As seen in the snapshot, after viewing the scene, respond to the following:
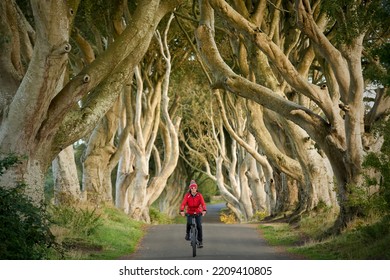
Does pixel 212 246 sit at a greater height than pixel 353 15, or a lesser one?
lesser

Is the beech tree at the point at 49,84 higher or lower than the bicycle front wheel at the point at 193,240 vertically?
higher

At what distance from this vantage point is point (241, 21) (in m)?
19.9

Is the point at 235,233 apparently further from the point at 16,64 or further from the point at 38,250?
the point at 38,250

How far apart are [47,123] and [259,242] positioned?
7.35m

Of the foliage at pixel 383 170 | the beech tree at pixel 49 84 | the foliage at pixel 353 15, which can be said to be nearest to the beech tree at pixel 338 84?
the foliage at pixel 353 15

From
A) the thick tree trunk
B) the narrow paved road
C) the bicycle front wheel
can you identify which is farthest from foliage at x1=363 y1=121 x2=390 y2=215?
the thick tree trunk

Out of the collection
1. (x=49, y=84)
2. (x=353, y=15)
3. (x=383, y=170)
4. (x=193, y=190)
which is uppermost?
Result: (x=353, y=15)

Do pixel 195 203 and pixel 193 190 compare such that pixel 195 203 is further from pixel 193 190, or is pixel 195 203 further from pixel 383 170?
pixel 383 170

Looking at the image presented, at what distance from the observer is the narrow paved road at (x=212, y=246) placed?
52.5ft

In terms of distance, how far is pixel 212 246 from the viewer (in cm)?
1822

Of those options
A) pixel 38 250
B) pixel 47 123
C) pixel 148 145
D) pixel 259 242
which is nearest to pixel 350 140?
pixel 259 242

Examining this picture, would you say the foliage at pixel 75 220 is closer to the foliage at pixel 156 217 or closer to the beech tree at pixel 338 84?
the beech tree at pixel 338 84

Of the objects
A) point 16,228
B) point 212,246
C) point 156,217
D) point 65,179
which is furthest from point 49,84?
point 156,217

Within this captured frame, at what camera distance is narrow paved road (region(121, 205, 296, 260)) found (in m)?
16.0
